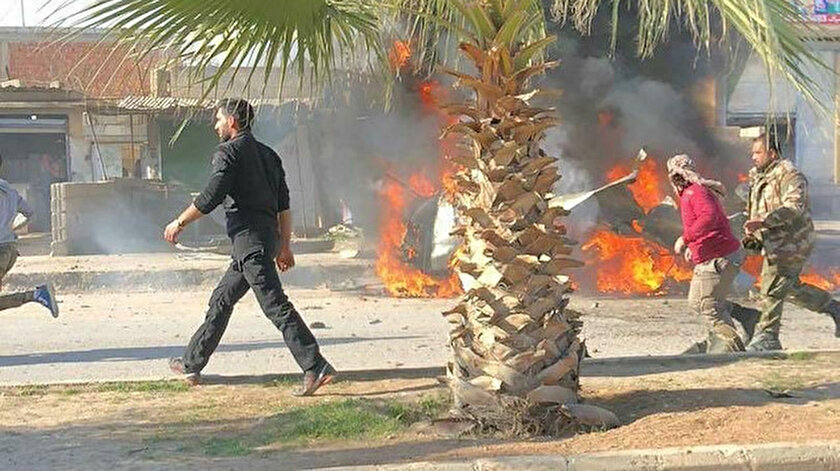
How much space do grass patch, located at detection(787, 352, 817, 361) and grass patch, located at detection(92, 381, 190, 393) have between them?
3800mm

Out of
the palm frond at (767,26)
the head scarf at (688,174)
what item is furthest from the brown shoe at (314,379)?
the head scarf at (688,174)

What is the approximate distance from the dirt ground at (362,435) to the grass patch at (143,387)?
0.7 inches

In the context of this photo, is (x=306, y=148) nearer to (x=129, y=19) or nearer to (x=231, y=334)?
(x=231, y=334)

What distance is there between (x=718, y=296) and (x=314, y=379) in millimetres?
2963

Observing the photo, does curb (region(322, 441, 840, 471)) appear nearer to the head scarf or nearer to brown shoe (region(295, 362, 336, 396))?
brown shoe (region(295, 362, 336, 396))

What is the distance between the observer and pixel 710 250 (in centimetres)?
711

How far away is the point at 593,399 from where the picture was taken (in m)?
5.62

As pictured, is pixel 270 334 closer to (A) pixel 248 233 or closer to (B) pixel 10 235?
(B) pixel 10 235

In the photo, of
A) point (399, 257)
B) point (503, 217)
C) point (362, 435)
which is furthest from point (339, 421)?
point (399, 257)

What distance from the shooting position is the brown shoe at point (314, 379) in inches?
229

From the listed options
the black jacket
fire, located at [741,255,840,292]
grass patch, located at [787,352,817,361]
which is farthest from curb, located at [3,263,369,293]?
grass patch, located at [787,352,817,361]

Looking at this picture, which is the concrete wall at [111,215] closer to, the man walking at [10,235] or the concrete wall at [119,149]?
the concrete wall at [119,149]

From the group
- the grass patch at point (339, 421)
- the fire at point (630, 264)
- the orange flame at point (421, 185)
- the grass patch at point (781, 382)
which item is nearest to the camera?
the grass patch at point (339, 421)

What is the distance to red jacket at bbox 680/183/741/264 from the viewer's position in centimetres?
704
